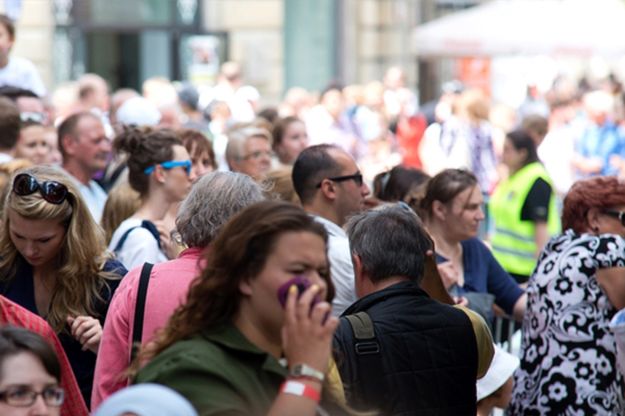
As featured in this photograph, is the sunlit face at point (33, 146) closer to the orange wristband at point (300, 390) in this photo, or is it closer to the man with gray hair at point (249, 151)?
the man with gray hair at point (249, 151)

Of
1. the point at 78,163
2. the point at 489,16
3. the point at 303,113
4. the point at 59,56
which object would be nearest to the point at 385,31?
the point at 489,16

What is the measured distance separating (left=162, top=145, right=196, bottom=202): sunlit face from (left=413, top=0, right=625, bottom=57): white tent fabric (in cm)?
1662

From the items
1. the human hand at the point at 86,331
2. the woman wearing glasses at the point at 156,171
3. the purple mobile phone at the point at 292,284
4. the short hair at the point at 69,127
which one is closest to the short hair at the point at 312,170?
the woman wearing glasses at the point at 156,171

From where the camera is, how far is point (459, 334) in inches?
208

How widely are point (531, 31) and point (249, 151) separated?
15.0 m

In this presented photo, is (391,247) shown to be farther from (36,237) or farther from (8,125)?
(8,125)

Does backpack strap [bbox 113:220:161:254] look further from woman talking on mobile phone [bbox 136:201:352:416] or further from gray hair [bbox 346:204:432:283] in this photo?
woman talking on mobile phone [bbox 136:201:352:416]

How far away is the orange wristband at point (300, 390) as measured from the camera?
11.4 feet

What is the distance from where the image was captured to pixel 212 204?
533 centimetres

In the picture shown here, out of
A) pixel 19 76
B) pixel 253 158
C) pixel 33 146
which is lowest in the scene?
pixel 253 158

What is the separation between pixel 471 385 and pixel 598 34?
18.9 metres

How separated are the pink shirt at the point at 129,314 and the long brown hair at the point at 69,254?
39 cm

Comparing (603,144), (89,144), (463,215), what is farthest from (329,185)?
(603,144)

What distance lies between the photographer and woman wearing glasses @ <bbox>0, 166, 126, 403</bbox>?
5539mm
